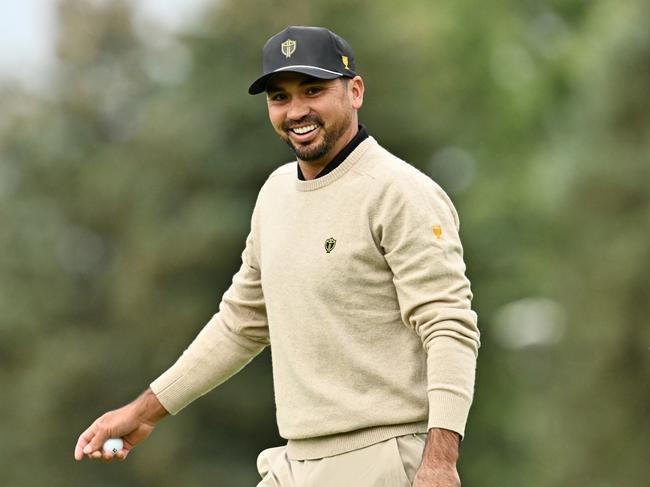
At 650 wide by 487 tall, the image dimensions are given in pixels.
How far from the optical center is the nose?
614cm

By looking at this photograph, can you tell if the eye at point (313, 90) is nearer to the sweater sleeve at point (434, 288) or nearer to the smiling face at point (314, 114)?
the smiling face at point (314, 114)

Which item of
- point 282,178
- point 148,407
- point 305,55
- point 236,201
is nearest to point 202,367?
point 148,407

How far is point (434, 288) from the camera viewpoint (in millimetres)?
5832

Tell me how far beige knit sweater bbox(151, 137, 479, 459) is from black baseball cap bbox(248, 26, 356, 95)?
0.93 feet

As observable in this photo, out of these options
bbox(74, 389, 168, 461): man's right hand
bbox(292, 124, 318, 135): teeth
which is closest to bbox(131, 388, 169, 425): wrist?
bbox(74, 389, 168, 461): man's right hand

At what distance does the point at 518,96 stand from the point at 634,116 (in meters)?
9.06

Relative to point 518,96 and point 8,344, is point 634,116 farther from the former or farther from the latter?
point 8,344

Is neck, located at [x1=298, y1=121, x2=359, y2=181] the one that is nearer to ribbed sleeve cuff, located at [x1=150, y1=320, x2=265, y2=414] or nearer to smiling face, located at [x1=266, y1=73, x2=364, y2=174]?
smiling face, located at [x1=266, y1=73, x2=364, y2=174]

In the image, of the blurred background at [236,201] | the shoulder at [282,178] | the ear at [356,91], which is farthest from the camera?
the blurred background at [236,201]

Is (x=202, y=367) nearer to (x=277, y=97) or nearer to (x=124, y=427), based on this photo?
(x=124, y=427)

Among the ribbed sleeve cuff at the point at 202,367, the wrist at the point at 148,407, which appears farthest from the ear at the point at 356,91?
the wrist at the point at 148,407

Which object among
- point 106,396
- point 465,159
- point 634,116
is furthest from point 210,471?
point 634,116

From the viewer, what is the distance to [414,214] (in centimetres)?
588

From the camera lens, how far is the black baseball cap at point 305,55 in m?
6.08
